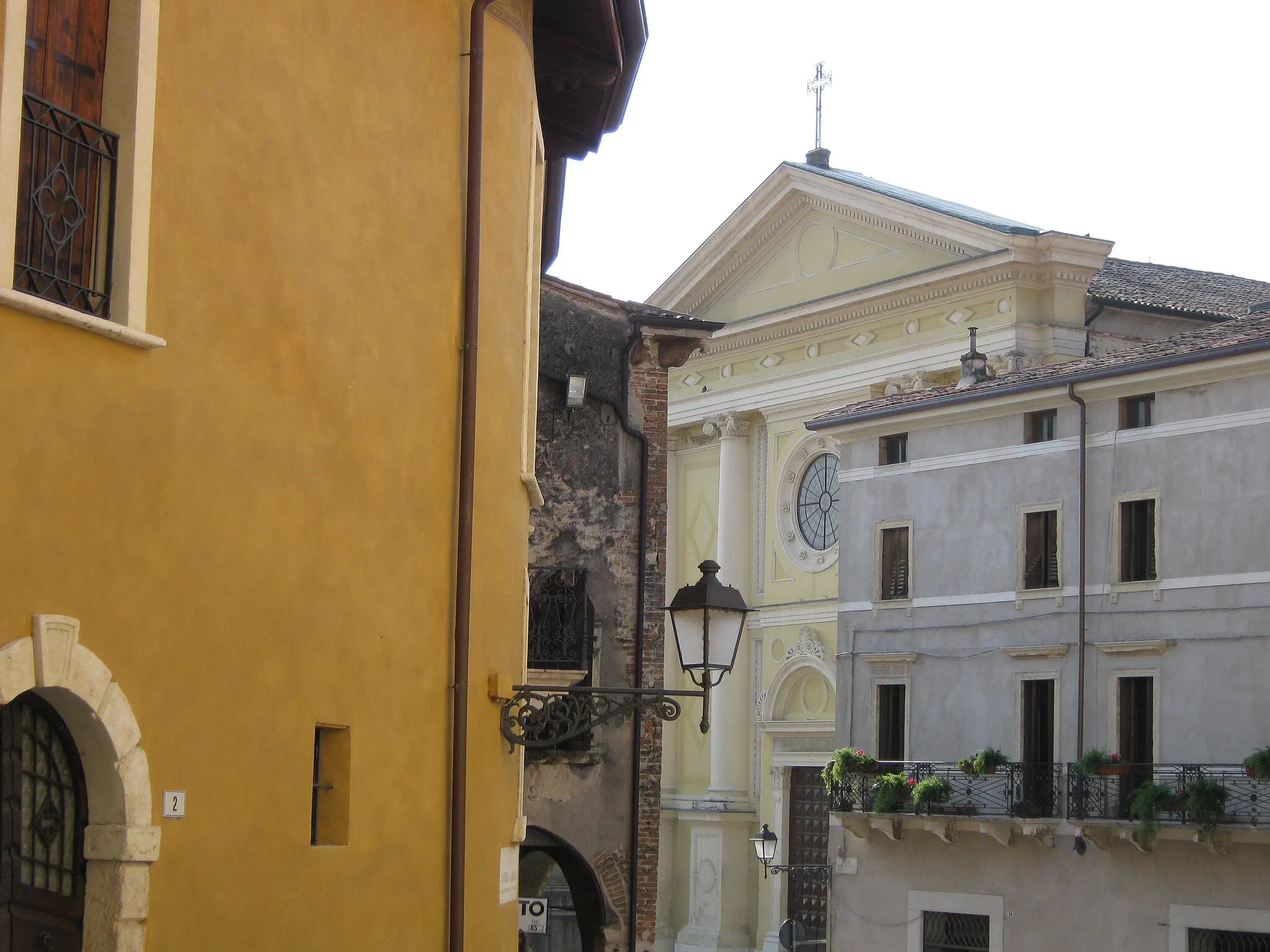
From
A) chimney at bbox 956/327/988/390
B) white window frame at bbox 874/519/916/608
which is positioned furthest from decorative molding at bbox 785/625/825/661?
white window frame at bbox 874/519/916/608

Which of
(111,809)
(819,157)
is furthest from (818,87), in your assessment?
(111,809)

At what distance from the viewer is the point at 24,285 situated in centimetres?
682

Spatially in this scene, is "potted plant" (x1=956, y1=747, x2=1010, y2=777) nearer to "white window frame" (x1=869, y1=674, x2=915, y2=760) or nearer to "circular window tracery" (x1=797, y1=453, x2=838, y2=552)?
"white window frame" (x1=869, y1=674, x2=915, y2=760)

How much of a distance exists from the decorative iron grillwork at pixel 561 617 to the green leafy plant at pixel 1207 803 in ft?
33.0

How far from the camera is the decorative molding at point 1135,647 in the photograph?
26.7m

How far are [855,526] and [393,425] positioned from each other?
23.0 meters

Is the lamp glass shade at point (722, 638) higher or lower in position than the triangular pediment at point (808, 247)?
lower

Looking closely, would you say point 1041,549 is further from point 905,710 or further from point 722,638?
point 722,638

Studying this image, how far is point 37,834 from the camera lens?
728 cm

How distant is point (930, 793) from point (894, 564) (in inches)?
160

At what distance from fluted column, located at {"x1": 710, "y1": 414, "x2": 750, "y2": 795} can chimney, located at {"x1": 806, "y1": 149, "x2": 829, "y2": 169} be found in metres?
6.47

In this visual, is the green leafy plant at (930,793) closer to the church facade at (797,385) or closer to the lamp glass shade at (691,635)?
the church facade at (797,385)

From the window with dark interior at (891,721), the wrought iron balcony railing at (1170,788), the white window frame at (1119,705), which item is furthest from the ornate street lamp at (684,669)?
the window with dark interior at (891,721)

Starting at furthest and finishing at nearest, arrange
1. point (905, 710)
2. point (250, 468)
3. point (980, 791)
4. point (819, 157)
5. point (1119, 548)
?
point (819, 157), point (905, 710), point (980, 791), point (1119, 548), point (250, 468)
